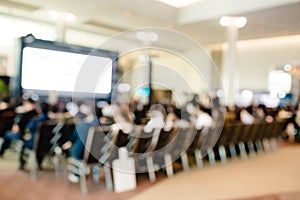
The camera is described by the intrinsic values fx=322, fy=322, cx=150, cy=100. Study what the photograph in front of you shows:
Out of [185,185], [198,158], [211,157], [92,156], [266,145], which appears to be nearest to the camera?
[92,156]

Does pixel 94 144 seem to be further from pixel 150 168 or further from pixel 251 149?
pixel 251 149

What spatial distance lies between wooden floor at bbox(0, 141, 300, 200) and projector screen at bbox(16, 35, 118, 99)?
153 inches

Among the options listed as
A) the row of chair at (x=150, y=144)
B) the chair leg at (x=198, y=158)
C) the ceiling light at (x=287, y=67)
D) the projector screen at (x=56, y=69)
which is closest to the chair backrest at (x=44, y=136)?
the row of chair at (x=150, y=144)

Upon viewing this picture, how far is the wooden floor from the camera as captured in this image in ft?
12.7

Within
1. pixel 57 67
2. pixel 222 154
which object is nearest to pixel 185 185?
pixel 222 154

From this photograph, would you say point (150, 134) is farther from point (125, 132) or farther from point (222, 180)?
point (222, 180)

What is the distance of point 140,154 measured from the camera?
180 inches

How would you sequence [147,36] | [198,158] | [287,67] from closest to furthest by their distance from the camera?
[198,158], [287,67], [147,36]

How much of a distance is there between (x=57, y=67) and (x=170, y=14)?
3.92m

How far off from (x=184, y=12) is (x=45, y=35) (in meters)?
6.09

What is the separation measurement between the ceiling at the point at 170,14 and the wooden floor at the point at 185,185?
4.53m

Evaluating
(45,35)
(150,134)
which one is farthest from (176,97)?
(150,134)

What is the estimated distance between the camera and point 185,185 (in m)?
4.46

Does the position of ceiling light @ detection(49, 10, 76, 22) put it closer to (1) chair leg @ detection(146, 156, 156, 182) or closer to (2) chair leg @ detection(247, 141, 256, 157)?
(2) chair leg @ detection(247, 141, 256, 157)
